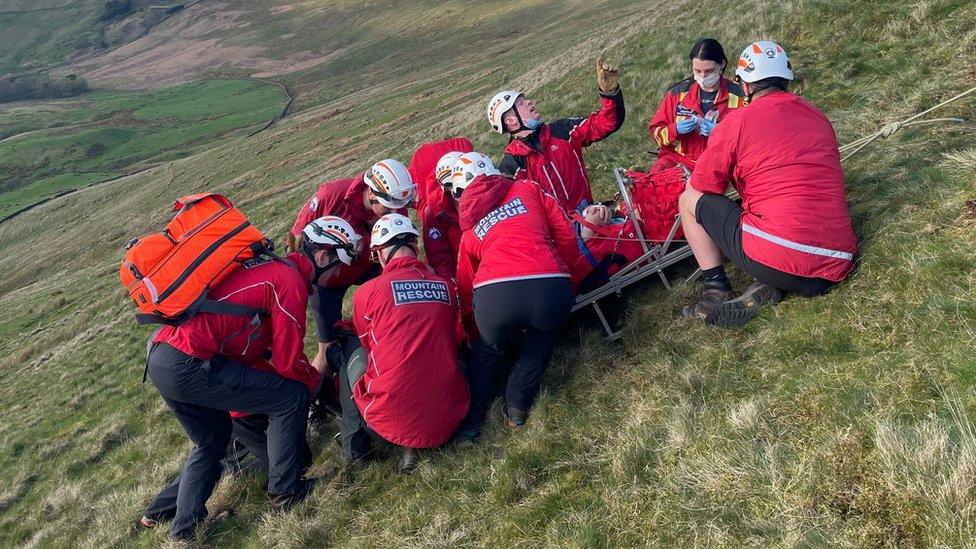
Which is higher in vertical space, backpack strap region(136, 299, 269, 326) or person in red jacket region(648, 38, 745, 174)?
backpack strap region(136, 299, 269, 326)

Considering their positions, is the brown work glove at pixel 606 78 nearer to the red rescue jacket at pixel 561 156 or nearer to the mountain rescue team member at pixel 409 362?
the red rescue jacket at pixel 561 156

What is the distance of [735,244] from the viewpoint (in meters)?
5.18

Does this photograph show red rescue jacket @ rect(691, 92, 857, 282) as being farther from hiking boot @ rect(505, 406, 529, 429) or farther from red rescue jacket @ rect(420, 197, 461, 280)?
red rescue jacket @ rect(420, 197, 461, 280)

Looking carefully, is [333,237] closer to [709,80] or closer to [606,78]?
[606,78]

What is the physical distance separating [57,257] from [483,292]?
49.2 meters

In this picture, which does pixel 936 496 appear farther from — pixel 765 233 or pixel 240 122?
pixel 240 122

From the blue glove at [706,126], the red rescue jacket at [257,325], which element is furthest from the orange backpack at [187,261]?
the blue glove at [706,126]

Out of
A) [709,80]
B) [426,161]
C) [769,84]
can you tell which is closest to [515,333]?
[769,84]

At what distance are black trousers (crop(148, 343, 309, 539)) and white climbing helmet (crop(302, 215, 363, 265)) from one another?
182 cm

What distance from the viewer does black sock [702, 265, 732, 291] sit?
561 cm

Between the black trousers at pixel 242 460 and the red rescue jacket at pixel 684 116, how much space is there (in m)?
6.16

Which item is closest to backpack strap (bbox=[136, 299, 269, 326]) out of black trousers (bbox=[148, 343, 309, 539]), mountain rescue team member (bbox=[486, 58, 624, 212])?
black trousers (bbox=[148, 343, 309, 539])

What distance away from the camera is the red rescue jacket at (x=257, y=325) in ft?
18.9

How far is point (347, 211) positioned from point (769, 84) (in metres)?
5.59
